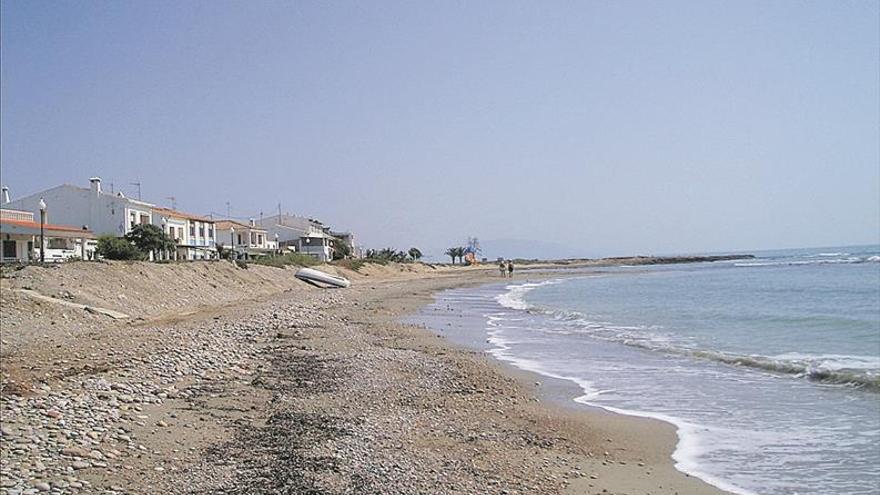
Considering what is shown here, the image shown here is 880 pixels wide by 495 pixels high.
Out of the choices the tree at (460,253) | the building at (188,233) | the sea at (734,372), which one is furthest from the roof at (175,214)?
the tree at (460,253)

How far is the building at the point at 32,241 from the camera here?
109 ft

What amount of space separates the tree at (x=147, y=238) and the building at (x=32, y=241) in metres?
2.41

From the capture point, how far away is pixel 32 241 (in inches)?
1387

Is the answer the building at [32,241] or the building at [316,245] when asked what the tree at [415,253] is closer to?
the building at [316,245]

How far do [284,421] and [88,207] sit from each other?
155ft

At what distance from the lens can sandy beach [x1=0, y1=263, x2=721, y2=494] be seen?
264 inches

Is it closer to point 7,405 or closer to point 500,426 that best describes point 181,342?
point 7,405

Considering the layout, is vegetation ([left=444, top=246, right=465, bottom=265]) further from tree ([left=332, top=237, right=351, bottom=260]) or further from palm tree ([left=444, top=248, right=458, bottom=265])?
tree ([left=332, top=237, right=351, bottom=260])

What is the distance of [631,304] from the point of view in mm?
34500

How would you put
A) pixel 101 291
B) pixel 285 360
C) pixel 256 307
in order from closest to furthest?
A: pixel 285 360 < pixel 101 291 < pixel 256 307

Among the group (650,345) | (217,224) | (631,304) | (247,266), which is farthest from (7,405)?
(217,224)

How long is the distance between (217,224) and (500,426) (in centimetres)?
6835

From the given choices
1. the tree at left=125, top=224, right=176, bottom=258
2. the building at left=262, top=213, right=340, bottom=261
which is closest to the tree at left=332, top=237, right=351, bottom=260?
the building at left=262, top=213, right=340, bottom=261

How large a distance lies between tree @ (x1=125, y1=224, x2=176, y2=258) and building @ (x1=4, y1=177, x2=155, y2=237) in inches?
263
